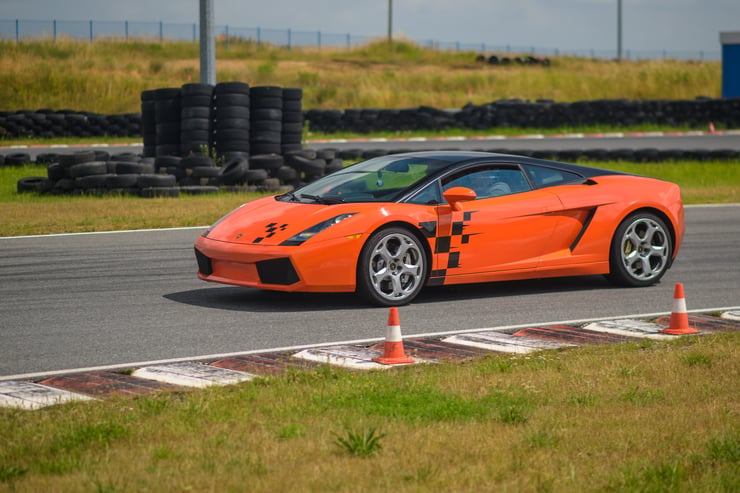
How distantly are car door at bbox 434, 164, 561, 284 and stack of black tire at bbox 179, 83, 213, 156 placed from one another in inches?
450

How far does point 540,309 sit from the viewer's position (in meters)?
8.82

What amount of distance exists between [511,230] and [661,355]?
9.02 ft

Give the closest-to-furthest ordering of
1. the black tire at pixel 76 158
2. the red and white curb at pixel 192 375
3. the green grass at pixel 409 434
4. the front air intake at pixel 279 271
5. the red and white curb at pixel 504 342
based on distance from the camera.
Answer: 1. the green grass at pixel 409 434
2. the red and white curb at pixel 192 375
3. the red and white curb at pixel 504 342
4. the front air intake at pixel 279 271
5. the black tire at pixel 76 158

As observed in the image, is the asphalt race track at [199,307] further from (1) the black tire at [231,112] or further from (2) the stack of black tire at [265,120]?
(2) the stack of black tire at [265,120]

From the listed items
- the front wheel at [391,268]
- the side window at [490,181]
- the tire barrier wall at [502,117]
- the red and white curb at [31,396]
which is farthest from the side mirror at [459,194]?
the tire barrier wall at [502,117]

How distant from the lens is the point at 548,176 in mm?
9711

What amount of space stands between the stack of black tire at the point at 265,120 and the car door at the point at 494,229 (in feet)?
37.9

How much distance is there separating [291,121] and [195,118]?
1.94 metres

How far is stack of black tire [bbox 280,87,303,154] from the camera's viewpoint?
21062 mm

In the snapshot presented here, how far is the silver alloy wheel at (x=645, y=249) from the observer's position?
9.88 m

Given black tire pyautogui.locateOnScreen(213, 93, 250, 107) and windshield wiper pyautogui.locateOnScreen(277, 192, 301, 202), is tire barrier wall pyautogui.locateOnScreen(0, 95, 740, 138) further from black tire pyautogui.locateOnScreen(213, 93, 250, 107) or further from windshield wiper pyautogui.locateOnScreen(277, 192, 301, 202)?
windshield wiper pyautogui.locateOnScreen(277, 192, 301, 202)

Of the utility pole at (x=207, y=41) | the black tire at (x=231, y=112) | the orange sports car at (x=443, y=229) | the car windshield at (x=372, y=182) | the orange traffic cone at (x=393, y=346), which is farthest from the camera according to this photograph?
the utility pole at (x=207, y=41)

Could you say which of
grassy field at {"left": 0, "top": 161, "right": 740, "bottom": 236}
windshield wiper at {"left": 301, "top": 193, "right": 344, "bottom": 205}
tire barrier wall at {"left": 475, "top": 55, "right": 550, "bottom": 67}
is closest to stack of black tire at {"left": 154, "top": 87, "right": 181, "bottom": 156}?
grassy field at {"left": 0, "top": 161, "right": 740, "bottom": 236}

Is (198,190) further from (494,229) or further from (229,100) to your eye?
(494,229)
